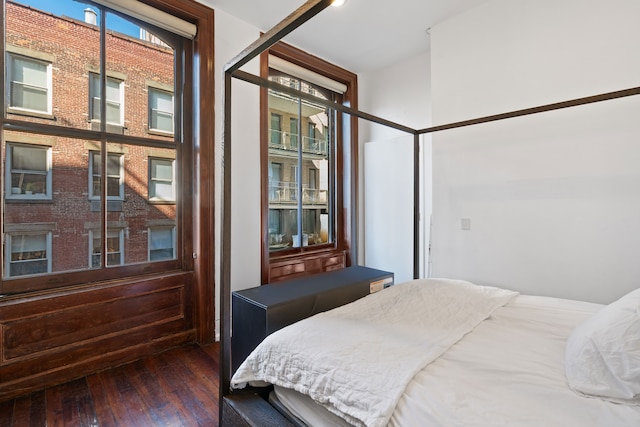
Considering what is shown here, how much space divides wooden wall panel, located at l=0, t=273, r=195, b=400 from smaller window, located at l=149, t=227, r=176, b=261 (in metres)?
0.19

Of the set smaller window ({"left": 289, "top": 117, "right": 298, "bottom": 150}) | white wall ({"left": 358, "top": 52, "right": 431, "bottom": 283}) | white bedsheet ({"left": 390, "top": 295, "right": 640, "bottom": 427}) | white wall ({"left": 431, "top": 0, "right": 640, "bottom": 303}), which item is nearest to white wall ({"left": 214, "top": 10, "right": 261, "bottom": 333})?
smaller window ({"left": 289, "top": 117, "right": 298, "bottom": 150})

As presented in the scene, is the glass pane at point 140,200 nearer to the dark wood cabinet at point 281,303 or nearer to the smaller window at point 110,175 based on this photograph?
the smaller window at point 110,175

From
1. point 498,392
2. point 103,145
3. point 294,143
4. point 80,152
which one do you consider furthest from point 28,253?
point 498,392

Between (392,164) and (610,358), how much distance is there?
2.61 metres

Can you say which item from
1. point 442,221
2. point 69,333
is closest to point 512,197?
point 442,221

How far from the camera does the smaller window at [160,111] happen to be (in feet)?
7.83

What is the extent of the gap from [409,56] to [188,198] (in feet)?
8.64

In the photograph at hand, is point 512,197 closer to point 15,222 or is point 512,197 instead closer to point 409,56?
point 409,56

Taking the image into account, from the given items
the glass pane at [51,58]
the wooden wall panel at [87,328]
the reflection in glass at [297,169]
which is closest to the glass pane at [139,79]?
the glass pane at [51,58]

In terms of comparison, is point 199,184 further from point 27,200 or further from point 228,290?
point 228,290

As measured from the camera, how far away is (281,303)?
5.46ft

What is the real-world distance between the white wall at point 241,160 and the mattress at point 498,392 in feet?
5.31

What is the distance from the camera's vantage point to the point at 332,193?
3691 millimetres

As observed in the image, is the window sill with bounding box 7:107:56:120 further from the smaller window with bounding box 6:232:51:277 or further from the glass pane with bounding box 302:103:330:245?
the glass pane with bounding box 302:103:330:245
